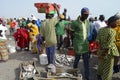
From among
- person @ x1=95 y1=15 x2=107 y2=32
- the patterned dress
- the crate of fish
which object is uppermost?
person @ x1=95 y1=15 x2=107 y2=32

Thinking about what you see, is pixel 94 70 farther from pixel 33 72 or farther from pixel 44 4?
pixel 44 4

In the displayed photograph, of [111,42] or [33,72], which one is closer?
[111,42]

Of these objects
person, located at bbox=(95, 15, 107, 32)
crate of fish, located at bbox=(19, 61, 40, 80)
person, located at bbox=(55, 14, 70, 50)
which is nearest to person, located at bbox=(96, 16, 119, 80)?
crate of fish, located at bbox=(19, 61, 40, 80)

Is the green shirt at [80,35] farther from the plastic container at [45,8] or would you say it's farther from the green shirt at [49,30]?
the plastic container at [45,8]

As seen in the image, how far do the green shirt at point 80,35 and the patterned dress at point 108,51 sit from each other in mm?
571

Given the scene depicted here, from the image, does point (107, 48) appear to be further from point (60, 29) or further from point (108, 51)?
point (60, 29)

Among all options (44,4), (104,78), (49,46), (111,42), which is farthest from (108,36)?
(44,4)

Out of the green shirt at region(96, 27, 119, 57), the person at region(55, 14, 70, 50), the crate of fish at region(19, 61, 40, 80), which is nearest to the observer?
the green shirt at region(96, 27, 119, 57)

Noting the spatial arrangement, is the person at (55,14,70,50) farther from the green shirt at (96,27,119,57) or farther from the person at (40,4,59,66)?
the green shirt at (96,27,119,57)

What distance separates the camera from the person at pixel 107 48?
6551 mm

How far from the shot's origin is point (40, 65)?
390 inches

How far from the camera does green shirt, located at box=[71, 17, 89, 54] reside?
728cm

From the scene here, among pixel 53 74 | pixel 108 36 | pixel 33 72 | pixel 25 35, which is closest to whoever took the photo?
pixel 108 36

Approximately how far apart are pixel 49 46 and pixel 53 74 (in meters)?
1.16
